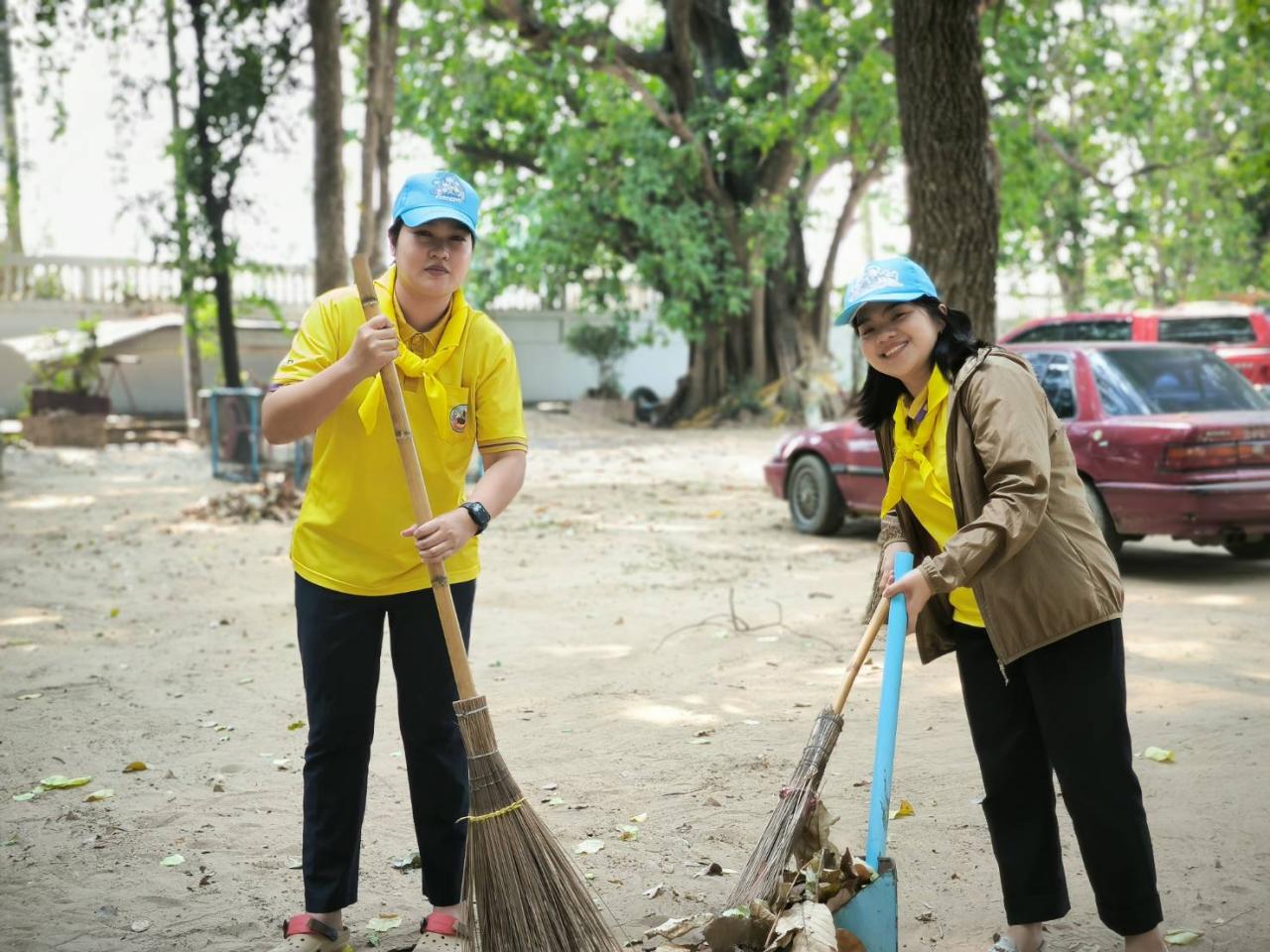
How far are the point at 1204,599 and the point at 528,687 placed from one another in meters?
4.16

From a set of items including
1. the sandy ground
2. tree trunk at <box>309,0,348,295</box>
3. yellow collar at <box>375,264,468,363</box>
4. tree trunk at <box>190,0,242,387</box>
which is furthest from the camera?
tree trunk at <box>190,0,242,387</box>

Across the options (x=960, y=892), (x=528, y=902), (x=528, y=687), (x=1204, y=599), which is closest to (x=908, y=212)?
(x=1204, y=599)

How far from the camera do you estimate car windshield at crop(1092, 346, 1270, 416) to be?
28.4 feet

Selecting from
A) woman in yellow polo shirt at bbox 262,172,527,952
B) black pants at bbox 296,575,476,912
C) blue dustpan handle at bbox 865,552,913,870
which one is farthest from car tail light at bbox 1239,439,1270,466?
black pants at bbox 296,575,476,912

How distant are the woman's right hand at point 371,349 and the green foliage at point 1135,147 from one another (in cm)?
1726

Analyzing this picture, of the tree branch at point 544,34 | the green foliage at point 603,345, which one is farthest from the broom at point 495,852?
the green foliage at point 603,345

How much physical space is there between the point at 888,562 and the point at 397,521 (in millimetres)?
1196

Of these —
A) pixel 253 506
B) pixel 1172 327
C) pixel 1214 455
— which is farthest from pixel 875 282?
pixel 1172 327

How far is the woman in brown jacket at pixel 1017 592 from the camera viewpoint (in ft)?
9.61

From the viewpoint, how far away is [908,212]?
8867mm

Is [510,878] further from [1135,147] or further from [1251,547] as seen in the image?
[1135,147]

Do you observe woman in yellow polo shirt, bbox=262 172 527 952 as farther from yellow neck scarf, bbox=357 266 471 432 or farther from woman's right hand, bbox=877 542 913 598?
woman's right hand, bbox=877 542 913 598

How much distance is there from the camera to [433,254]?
3223 millimetres

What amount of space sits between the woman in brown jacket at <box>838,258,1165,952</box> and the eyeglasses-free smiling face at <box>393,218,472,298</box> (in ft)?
3.09
